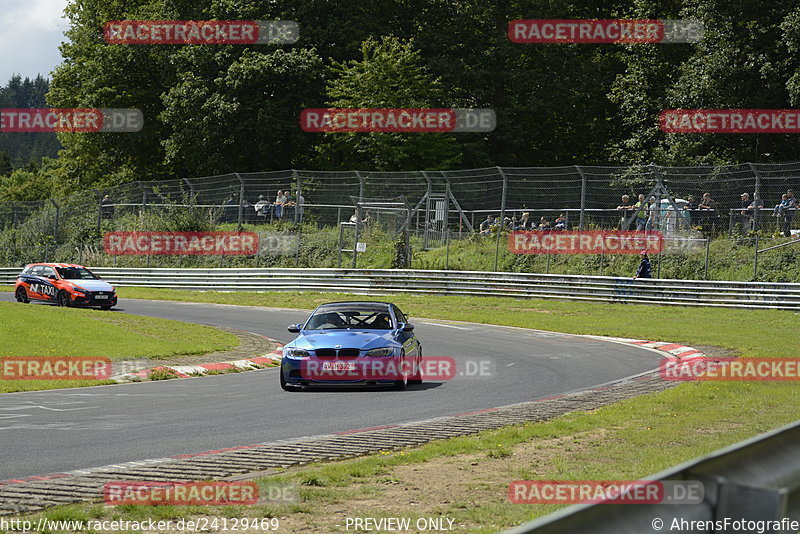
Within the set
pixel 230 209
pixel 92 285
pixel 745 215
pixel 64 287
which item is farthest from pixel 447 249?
pixel 64 287

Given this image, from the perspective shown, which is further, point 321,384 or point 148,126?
point 148,126

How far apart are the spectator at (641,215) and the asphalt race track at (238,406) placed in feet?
33.3

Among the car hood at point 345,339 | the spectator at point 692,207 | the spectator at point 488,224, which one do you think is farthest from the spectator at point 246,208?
the car hood at point 345,339

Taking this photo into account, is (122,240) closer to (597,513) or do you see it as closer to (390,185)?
(390,185)

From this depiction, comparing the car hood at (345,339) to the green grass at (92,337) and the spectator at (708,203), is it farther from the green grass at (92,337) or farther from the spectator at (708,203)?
the spectator at (708,203)

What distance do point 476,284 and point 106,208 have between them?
18486 millimetres

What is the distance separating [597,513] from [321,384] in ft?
36.0

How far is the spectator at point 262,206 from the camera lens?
3791 cm

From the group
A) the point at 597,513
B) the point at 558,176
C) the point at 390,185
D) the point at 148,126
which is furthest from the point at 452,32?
the point at 597,513

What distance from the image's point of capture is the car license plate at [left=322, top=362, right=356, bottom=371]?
1371 centimetres

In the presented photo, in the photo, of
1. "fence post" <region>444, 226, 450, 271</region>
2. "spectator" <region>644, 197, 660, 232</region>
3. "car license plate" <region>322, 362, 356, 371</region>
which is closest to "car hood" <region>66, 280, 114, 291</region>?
"fence post" <region>444, 226, 450, 271</region>

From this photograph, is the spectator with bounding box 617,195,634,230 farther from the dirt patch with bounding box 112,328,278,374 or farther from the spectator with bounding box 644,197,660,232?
the dirt patch with bounding box 112,328,278,374

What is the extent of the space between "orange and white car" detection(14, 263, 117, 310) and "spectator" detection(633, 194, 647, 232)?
628 inches

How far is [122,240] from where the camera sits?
1688 inches
